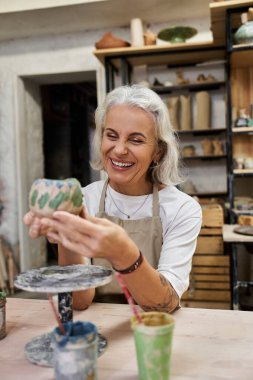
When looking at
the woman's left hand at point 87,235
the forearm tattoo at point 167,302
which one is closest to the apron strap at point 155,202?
the forearm tattoo at point 167,302

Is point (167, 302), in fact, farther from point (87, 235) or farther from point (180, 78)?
point (180, 78)

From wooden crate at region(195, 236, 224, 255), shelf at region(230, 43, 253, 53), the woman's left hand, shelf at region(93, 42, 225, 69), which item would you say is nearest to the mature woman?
the woman's left hand

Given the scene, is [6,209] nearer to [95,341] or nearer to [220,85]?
[220,85]

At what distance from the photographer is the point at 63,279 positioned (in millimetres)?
944

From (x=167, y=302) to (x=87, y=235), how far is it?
0.49 meters

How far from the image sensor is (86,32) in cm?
445

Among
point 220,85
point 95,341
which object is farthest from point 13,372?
point 220,85

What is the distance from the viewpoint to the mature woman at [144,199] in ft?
4.00

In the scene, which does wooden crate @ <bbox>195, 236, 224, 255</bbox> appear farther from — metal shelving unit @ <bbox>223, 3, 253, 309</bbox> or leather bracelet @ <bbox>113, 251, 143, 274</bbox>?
leather bracelet @ <bbox>113, 251, 143, 274</bbox>

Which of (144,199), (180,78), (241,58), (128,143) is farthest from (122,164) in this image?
(180,78)

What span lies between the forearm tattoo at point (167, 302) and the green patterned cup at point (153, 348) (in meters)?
0.41

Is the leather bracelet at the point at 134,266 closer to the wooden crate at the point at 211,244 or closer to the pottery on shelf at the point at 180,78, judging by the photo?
the wooden crate at the point at 211,244

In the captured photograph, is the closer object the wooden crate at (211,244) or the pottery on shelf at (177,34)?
the wooden crate at (211,244)

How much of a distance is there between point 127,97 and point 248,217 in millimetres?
2047
